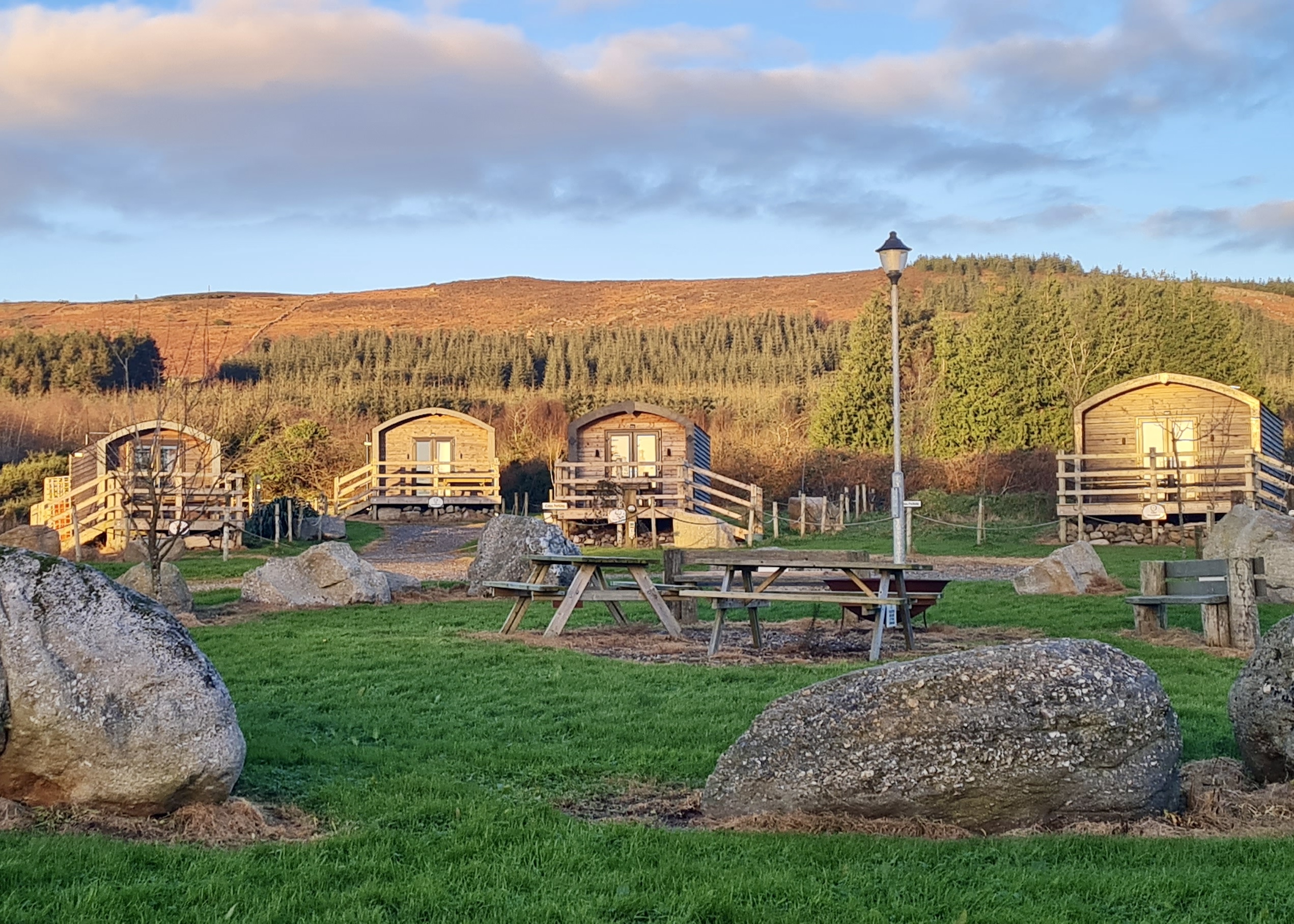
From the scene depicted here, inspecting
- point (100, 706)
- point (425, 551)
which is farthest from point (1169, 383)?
point (100, 706)

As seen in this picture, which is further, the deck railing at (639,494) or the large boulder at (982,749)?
the deck railing at (639,494)

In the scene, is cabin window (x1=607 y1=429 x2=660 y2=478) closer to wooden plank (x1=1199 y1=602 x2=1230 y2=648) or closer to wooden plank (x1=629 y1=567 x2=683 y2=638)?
wooden plank (x1=629 y1=567 x2=683 y2=638)

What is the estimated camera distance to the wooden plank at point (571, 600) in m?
13.4

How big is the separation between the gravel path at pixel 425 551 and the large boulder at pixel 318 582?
3.20 meters

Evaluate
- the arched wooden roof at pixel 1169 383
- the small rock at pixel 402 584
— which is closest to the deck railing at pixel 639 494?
the arched wooden roof at pixel 1169 383

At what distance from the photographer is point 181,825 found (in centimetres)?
609

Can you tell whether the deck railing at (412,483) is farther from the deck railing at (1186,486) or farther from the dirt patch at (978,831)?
the dirt patch at (978,831)

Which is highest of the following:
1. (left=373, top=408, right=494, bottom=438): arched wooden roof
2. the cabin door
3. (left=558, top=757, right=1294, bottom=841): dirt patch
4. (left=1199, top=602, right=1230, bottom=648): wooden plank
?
(left=373, top=408, right=494, bottom=438): arched wooden roof

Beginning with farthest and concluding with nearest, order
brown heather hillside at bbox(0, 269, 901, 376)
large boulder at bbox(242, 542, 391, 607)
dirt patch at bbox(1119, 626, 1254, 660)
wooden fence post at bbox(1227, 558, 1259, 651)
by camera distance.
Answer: brown heather hillside at bbox(0, 269, 901, 376) < large boulder at bbox(242, 542, 391, 607) < wooden fence post at bbox(1227, 558, 1259, 651) < dirt patch at bbox(1119, 626, 1254, 660)

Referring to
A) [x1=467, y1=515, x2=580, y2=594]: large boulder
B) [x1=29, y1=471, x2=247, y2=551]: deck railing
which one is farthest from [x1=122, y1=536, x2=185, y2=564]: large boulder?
[x1=467, y1=515, x2=580, y2=594]: large boulder

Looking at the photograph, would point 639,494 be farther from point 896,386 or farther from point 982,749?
point 982,749

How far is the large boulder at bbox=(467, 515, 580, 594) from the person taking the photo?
18.3m

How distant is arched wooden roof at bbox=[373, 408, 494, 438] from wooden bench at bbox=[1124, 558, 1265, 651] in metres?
31.2

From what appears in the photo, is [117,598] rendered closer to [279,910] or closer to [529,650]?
[279,910]
